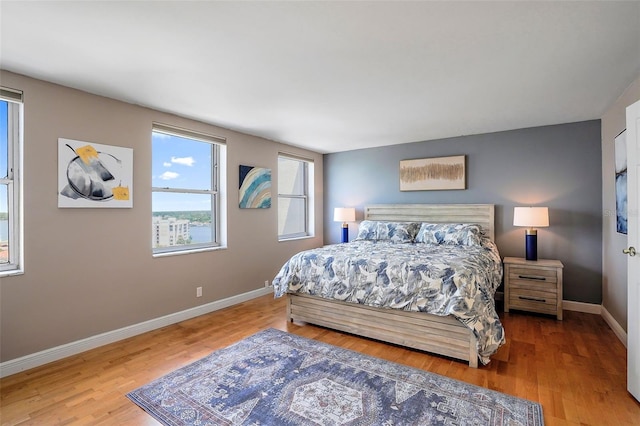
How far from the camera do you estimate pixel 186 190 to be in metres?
3.73

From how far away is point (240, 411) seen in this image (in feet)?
6.20

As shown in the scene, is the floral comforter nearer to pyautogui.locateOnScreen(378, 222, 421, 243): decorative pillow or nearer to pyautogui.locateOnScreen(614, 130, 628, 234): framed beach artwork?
pyautogui.locateOnScreen(378, 222, 421, 243): decorative pillow

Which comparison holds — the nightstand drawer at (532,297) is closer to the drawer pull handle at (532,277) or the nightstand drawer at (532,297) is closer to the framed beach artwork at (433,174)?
the drawer pull handle at (532,277)

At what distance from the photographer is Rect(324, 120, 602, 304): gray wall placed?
3.72 m

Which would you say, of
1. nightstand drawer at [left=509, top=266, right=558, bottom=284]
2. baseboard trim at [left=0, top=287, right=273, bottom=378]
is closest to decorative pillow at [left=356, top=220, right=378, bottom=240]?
nightstand drawer at [left=509, top=266, right=558, bottom=284]

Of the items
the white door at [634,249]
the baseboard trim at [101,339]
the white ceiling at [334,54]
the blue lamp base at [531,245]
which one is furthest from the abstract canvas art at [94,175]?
the blue lamp base at [531,245]

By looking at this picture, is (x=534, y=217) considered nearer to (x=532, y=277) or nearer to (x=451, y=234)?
(x=532, y=277)

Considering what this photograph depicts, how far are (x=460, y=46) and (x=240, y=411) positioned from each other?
8.79ft

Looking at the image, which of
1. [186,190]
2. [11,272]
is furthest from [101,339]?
[186,190]

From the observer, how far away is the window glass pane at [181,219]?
3477 millimetres

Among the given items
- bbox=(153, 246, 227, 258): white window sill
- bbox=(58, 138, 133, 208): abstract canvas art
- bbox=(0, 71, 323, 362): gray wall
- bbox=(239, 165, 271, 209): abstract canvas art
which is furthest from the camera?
bbox=(239, 165, 271, 209): abstract canvas art

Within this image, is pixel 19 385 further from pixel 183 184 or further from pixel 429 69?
pixel 429 69

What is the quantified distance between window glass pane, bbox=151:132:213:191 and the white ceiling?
45cm

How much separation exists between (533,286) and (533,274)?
0.14 m
